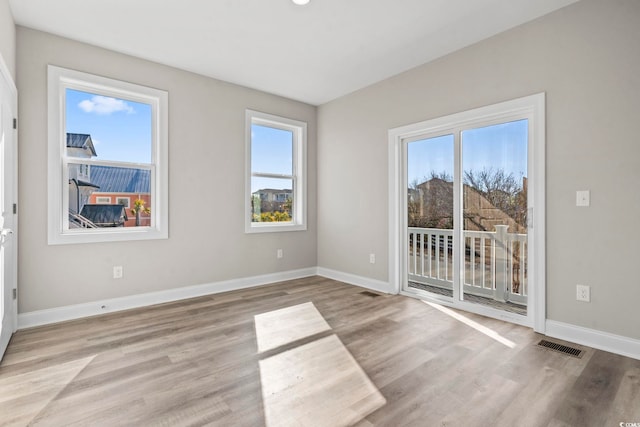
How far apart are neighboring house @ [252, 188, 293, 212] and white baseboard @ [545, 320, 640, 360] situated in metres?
3.53

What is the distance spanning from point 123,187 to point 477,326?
388cm

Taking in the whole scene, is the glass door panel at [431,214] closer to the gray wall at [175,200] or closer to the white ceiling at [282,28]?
the white ceiling at [282,28]

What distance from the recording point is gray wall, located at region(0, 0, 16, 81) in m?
2.43

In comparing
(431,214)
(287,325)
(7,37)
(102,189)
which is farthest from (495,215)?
(7,37)

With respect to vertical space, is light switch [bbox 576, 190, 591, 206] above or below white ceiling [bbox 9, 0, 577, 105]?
below

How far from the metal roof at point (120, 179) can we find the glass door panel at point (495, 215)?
140 inches

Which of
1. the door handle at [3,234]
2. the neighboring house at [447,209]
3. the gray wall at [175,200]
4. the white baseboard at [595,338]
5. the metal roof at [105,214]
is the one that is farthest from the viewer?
the metal roof at [105,214]

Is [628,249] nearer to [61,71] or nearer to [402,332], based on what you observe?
[402,332]

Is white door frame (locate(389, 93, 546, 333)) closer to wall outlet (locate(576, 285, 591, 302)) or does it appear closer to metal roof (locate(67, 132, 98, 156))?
wall outlet (locate(576, 285, 591, 302))

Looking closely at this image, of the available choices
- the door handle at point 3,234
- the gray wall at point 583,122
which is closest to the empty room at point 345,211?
the gray wall at point 583,122

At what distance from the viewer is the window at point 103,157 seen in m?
3.16

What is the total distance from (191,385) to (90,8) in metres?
3.07

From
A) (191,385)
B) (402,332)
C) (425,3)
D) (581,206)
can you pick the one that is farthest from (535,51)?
(191,385)

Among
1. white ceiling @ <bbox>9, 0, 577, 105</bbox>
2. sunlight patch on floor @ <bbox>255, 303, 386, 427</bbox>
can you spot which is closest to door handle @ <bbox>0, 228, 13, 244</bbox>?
white ceiling @ <bbox>9, 0, 577, 105</bbox>
